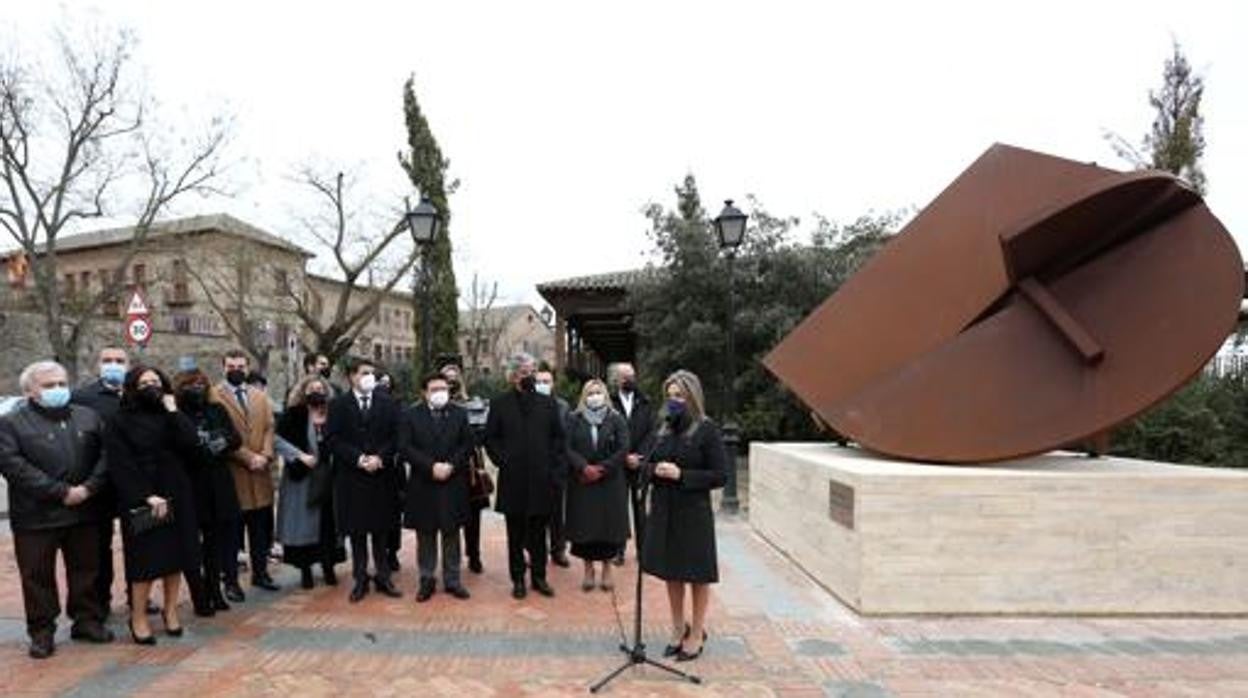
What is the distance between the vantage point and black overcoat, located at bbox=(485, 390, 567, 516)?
7297mm

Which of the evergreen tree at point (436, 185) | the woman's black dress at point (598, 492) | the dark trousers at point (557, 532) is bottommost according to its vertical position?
the dark trousers at point (557, 532)

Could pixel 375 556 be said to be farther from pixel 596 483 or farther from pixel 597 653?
pixel 597 653

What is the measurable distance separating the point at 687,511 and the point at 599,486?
209cm

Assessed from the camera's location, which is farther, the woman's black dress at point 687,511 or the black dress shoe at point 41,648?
the black dress shoe at point 41,648

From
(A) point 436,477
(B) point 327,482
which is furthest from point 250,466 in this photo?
(A) point 436,477

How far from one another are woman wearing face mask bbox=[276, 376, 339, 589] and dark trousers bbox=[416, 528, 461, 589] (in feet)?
2.69

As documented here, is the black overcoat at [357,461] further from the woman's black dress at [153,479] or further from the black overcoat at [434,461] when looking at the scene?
the woman's black dress at [153,479]

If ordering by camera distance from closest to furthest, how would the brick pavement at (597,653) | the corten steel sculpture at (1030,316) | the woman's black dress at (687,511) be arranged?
the brick pavement at (597,653) < the woman's black dress at (687,511) < the corten steel sculpture at (1030,316)

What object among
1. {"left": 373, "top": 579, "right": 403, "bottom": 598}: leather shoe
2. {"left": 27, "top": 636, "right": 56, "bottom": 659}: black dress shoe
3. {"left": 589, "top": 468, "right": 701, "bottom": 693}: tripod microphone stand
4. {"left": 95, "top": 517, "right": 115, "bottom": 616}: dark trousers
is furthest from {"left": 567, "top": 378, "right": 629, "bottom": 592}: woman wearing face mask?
{"left": 27, "top": 636, "right": 56, "bottom": 659}: black dress shoe

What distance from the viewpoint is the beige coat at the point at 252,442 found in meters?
7.32

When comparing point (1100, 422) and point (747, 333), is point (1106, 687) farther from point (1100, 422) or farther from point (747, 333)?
point (747, 333)

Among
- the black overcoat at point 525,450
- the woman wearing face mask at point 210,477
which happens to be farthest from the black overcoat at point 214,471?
the black overcoat at point 525,450

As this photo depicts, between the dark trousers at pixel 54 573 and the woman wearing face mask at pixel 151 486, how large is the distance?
1.07 feet

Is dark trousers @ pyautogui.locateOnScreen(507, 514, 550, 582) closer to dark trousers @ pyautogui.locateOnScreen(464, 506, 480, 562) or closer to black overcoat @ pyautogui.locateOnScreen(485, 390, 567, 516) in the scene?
black overcoat @ pyautogui.locateOnScreen(485, 390, 567, 516)
